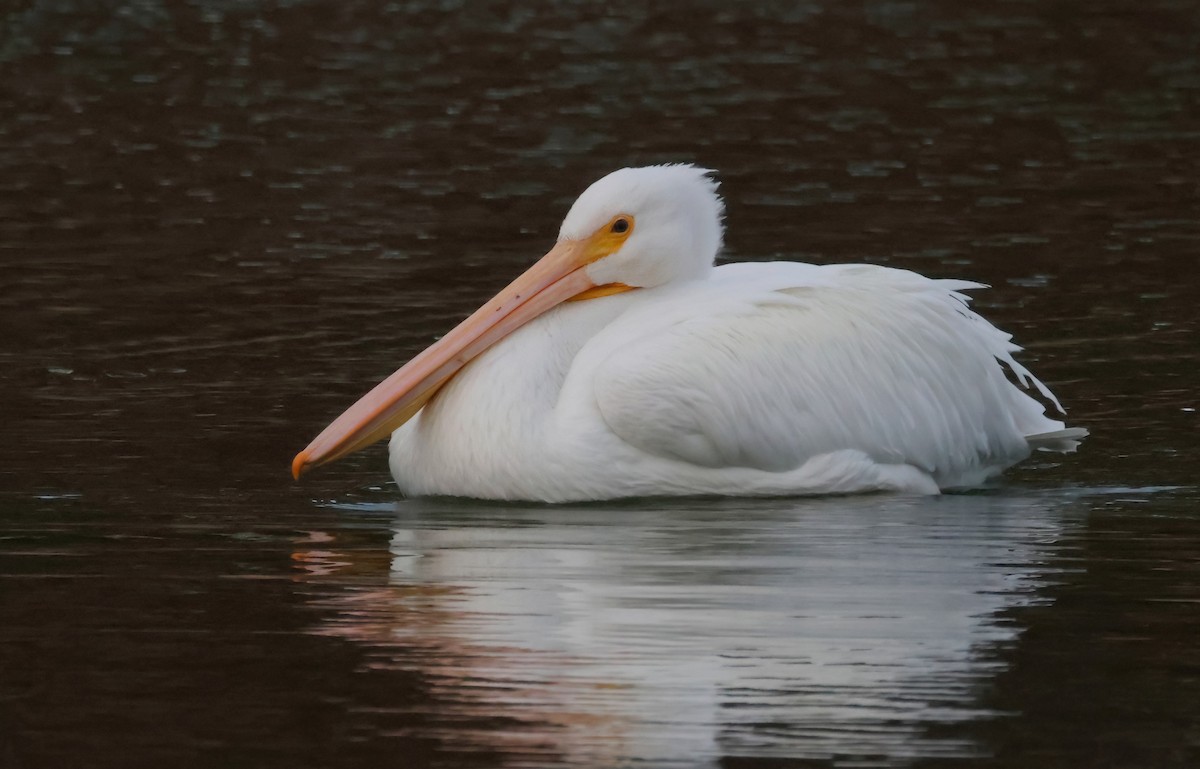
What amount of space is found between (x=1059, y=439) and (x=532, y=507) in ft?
5.24

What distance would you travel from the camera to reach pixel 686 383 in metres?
6.12

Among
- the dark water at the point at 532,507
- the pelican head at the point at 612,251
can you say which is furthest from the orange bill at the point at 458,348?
the dark water at the point at 532,507

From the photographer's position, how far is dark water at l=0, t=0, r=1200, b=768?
13.8 feet

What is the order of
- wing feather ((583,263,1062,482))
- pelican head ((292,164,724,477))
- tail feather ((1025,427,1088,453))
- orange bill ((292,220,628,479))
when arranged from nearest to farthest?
wing feather ((583,263,1062,482)) < orange bill ((292,220,628,479)) < pelican head ((292,164,724,477)) < tail feather ((1025,427,1088,453))

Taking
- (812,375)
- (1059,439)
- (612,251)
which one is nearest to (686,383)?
(812,375)

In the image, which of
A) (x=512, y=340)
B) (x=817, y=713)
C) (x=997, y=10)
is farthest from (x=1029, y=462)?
(x=997, y=10)

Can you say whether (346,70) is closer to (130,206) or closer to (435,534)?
(130,206)

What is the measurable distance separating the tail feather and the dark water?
77 mm

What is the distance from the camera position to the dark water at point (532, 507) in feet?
13.8

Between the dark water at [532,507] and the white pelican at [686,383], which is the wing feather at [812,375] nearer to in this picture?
the white pelican at [686,383]

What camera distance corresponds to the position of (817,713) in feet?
13.6

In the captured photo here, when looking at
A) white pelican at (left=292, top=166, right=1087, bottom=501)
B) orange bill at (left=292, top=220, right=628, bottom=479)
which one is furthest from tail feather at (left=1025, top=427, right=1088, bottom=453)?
orange bill at (left=292, top=220, right=628, bottom=479)

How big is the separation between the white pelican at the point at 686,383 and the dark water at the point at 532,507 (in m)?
0.14

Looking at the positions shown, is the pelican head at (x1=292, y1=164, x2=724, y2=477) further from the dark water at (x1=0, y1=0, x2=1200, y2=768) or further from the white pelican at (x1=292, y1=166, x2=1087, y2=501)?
the dark water at (x1=0, y1=0, x2=1200, y2=768)
